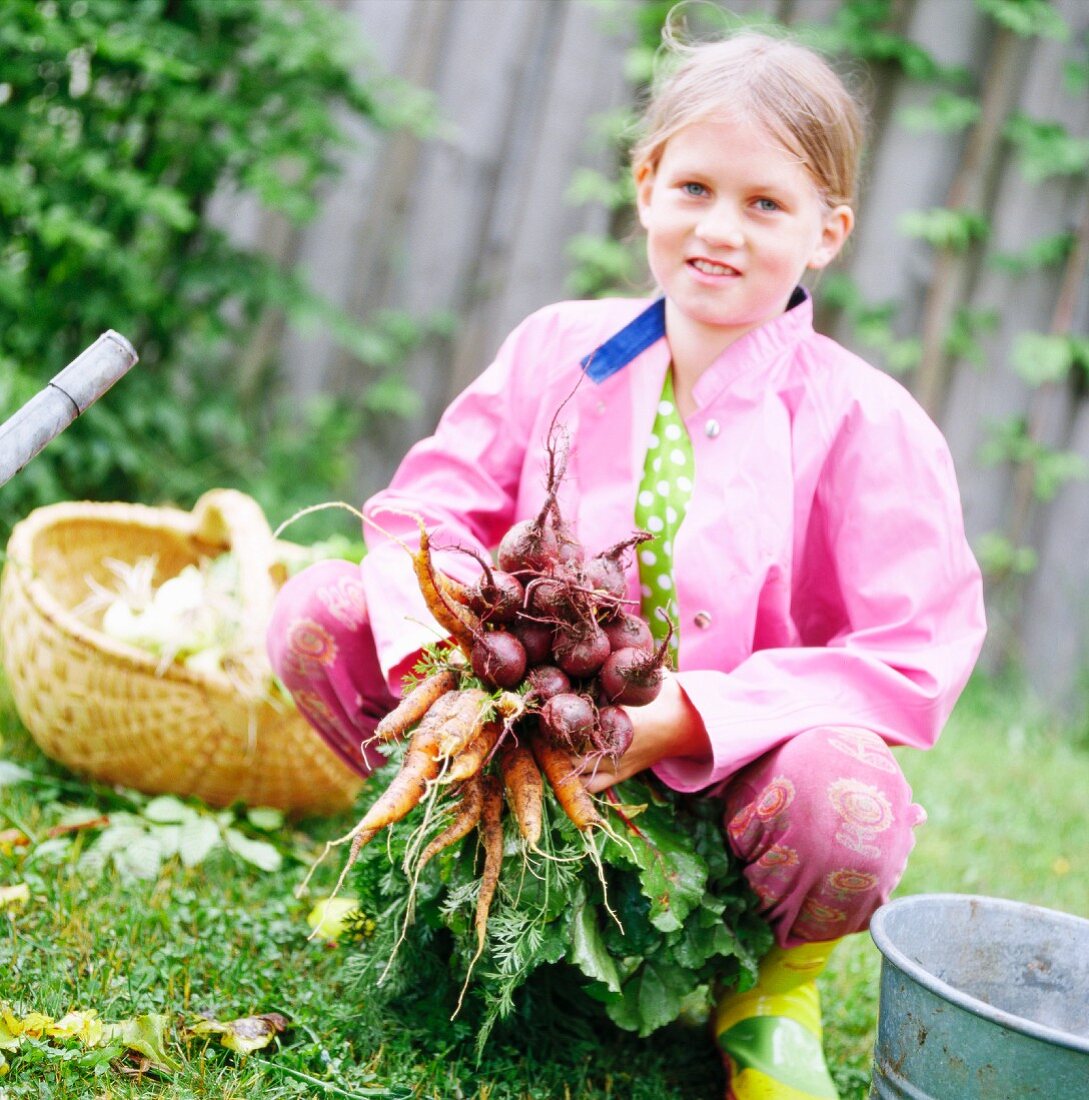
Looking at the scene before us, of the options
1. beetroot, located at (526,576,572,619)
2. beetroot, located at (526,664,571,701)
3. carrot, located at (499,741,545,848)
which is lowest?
carrot, located at (499,741,545,848)

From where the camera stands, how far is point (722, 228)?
1945mm

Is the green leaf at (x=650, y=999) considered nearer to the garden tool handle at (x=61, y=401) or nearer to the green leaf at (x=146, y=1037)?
the green leaf at (x=146, y=1037)

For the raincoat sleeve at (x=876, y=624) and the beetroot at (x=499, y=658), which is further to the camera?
the raincoat sleeve at (x=876, y=624)

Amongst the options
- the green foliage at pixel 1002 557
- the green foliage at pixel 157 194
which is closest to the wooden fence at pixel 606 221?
the green foliage at pixel 1002 557

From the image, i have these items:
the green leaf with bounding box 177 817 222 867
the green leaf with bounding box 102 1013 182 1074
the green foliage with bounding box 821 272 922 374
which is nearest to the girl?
the green leaf with bounding box 177 817 222 867

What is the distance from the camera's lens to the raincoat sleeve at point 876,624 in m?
1.81

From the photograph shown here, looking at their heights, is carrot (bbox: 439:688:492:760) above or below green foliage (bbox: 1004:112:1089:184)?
below

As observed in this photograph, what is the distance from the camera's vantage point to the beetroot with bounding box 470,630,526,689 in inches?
64.4

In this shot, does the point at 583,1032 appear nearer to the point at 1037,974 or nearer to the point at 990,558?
the point at 1037,974

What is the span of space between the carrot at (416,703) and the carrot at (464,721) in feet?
0.16

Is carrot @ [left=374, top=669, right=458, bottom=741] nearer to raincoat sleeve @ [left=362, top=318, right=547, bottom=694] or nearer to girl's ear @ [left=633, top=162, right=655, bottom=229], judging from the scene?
raincoat sleeve @ [left=362, top=318, right=547, bottom=694]

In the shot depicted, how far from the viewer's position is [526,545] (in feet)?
5.54

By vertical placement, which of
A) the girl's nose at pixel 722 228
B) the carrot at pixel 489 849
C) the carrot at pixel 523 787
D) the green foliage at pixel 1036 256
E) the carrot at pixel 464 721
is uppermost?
the green foliage at pixel 1036 256

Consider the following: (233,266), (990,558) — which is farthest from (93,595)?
(990,558)
